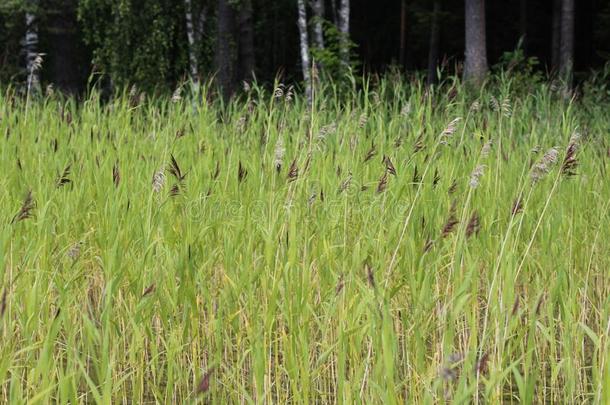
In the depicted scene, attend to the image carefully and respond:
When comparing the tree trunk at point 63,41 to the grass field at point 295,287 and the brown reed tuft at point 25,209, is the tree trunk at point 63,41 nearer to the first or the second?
the grass field at point 295,287

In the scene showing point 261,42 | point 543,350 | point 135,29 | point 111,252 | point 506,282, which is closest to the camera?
point 506,282

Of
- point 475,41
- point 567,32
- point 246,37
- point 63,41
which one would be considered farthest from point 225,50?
point 567,32

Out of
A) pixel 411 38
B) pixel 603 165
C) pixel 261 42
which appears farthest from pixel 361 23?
pixel 603 165

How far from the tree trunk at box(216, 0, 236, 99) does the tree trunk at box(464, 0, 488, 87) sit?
4228 millimetres

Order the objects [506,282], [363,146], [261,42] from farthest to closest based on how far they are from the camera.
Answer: [261,42] → [363,146] → [506,282]

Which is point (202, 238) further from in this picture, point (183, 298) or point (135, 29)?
point (135, 29)

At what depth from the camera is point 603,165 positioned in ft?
18.5

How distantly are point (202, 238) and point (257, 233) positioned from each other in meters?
0.25

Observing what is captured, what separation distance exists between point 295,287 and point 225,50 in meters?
12.6

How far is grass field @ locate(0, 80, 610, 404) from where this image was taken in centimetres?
261

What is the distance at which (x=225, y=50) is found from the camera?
1515cm

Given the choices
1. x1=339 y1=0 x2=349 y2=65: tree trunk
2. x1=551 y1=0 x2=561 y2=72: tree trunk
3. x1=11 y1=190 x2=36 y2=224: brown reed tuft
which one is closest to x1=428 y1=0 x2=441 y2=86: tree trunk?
x1=551 y1=0 x2=561 y2=72: tree trunk

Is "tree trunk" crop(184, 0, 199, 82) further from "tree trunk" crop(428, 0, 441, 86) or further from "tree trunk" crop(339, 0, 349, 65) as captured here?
"tree trunk" crop(428, 0, 441, 86)

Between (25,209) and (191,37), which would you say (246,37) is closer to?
(191,37)
